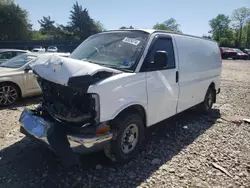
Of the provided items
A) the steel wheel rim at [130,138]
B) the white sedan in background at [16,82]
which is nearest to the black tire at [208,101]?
the steel wheel rim at [130,138]

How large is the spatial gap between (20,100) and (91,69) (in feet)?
15.8

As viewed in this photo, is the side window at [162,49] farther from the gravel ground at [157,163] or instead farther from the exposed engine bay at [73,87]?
the gravel ground at [157,163]

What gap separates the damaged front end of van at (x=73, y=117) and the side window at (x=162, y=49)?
666mm

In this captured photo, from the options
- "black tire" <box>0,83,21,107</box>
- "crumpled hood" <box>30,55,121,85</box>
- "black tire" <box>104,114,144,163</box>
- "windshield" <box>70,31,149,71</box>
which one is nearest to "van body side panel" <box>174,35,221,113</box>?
"windshield" <box>70,31,149,71</box>

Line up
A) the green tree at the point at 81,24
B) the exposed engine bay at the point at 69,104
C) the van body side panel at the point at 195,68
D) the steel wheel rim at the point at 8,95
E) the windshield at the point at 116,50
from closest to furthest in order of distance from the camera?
the exposed engine bay at the point at 69,104 < the windshield at the point at 116,50 < the van body side panel at the point at 195,68 < the steel wheel rim at the point at 8,95 < the green tree at the point at 81,24

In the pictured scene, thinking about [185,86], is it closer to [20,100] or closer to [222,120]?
[222,120]

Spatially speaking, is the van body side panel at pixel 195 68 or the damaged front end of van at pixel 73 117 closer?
the damaged front end of van at pixel 73 117

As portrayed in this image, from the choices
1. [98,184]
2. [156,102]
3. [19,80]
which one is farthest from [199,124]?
[19,80]

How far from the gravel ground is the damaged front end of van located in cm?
48

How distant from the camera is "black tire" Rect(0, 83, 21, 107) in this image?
20.1 ft

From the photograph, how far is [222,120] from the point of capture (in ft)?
18.5

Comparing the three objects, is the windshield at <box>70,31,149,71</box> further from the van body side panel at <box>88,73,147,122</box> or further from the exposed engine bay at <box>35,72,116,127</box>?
the exposed engine bay at <box>35,72,116,127</box>

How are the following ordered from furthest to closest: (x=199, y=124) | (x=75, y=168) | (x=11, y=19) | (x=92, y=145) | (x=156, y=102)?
1. (x=11, y=19)
2. (x=199, y=124)
3. (x=156, y=102)
4. (x=75, y=168)
5. (x=92, y=145)

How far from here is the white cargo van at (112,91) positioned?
115 inches
